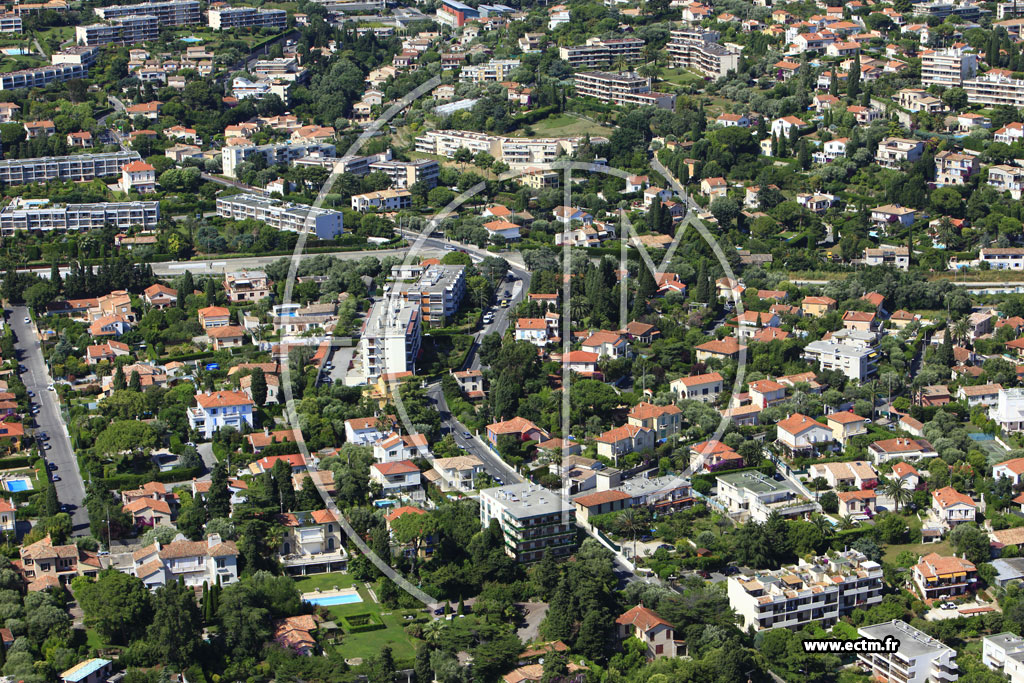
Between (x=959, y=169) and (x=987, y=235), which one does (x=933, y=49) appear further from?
(x=987, y=235)

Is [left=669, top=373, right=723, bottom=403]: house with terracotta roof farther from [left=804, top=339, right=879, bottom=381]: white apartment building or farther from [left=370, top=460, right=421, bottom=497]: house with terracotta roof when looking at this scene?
[left=370, top=460, right=421, bottom=497]: house with terracotta roof

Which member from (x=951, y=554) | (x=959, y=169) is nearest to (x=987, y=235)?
(x=959, y=169)

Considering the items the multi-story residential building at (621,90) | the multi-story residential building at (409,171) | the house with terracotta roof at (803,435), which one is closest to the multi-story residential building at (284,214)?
the multi-story residential building at (409,171)

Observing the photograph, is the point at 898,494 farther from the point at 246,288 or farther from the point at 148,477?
the point at 246,288

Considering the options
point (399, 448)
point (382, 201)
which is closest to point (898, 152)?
point (382, 201)

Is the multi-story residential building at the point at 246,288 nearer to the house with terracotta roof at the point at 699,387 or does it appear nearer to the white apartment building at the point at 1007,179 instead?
the house with terracotta roof at the point at 699,387
